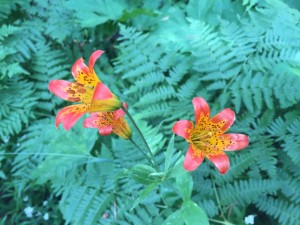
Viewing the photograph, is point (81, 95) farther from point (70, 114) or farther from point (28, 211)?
point (28, 211)

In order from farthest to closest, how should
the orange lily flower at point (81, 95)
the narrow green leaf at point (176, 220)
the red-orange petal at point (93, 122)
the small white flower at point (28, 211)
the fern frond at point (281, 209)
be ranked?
1. the small white flower at point (28, 211)
2. the fern frond at point (281, 209)
3. the narrow green leaf at point (176, 220)
4. the red-orange petal at point (93, 122)
5. the orange lily flower at point (81, 95)

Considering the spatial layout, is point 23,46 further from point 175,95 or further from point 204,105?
point 204,105

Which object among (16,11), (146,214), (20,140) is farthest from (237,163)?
(16,11)

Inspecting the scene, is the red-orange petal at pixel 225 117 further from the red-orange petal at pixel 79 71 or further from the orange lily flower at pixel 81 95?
the red-orange petal at pixel 79 71

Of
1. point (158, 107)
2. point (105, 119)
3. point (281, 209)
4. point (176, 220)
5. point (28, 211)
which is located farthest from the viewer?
point (28, 211)

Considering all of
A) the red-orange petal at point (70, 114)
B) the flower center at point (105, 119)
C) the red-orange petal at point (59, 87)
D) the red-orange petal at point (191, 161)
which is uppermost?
the red-orange petal at point (59, 87)

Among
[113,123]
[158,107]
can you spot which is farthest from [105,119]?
[158,107]

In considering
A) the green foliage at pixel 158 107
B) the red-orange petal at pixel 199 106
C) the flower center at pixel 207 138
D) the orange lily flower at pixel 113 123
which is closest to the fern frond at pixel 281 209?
the green foliage at pixel 158 107
